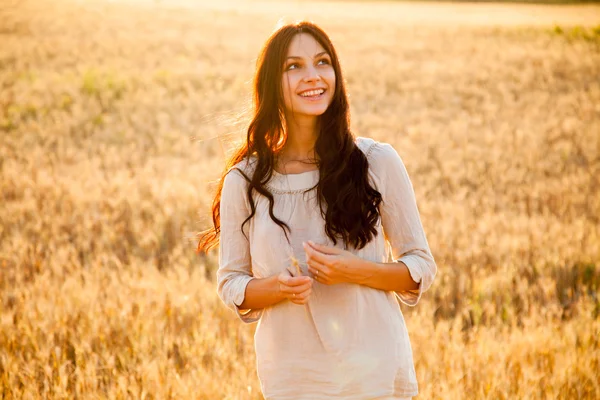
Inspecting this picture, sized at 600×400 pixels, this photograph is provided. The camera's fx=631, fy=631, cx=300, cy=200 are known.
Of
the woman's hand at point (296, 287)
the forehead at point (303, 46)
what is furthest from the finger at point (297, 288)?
the forehead at point (303, 46)

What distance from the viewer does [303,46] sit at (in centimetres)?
247

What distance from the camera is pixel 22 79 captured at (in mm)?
15258

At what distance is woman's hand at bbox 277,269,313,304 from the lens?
83.7 inches

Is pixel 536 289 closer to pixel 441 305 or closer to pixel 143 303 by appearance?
pixel 441 305

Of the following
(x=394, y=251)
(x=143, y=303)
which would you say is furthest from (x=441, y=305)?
(x=394, y=251)

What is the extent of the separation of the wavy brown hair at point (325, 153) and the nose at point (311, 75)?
0.11 m

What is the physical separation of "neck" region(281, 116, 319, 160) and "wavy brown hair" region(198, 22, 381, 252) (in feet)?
0.10

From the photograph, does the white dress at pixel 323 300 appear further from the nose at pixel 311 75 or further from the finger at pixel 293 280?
the nose at pixel 311 75

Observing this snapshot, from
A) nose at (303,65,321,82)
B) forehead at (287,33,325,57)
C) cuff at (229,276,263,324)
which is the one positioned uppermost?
forehead at (287,33,325,57)

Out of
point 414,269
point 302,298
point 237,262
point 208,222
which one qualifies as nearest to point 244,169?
point 237,262

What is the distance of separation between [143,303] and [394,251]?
264cm

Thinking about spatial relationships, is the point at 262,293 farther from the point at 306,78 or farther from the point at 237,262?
the point at 306,78

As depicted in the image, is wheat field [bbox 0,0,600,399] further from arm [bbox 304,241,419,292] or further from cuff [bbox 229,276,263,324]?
arm [bbox 304,241,419,292]

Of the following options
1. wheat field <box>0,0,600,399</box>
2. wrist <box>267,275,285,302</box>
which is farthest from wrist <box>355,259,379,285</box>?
wheat field <box>0,0,600,399</box>
